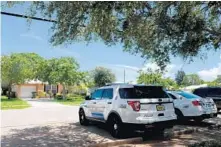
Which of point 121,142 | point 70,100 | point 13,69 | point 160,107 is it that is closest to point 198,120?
point 160,107

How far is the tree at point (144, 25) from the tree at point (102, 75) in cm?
4981

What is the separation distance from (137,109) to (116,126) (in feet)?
3.75

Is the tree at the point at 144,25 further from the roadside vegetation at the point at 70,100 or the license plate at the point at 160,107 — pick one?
the roadside vegetation at the point at 70,100

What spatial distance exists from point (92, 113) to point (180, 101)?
4262 millimetres

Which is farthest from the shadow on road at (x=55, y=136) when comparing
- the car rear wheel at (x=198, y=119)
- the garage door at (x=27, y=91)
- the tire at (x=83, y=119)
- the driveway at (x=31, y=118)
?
the garage door at (x=27, y=91)

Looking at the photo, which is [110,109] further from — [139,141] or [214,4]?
[214,4]

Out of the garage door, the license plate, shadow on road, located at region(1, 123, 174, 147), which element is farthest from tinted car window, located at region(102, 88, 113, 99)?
the garage door

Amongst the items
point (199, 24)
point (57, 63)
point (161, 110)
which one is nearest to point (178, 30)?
point (199, 24)

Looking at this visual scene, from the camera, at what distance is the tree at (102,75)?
61031 mm

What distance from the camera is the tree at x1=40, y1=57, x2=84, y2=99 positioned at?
4269 cm

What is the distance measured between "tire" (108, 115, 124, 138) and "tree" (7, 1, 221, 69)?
2522 mm

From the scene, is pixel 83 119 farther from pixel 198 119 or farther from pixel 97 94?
pixel 198 119

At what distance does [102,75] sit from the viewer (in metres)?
61.6

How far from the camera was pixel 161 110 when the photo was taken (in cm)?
1062
